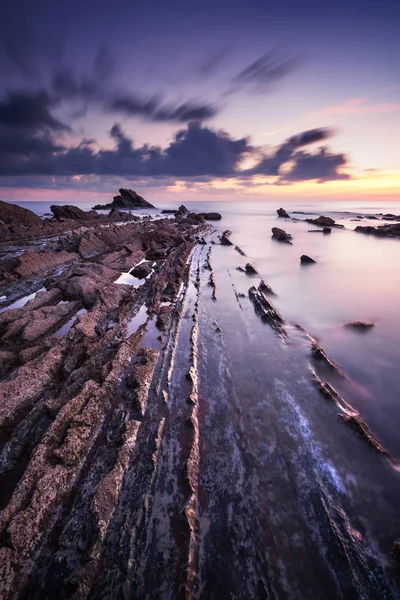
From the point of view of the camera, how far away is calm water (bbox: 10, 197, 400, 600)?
9.66 ft

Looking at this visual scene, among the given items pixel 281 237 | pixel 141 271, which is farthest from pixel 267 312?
pixel 281 237

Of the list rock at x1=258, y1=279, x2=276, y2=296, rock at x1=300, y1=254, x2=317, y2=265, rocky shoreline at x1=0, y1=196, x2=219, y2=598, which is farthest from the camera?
rock at x1=300, y1=254, x2=317, y2=265

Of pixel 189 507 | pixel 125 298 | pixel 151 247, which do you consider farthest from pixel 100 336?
pixel 151 247

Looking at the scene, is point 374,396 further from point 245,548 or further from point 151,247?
point 151,247

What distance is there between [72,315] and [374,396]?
9651 mm

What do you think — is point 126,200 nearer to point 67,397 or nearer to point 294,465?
point 67,397

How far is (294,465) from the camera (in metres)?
4.18

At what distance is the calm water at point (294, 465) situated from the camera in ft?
9.66

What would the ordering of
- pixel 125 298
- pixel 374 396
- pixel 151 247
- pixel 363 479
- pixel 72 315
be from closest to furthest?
pixel 363 479 → pixel 374 396 → pixel 72 315 → pixel 125 298 → pixel 151 247

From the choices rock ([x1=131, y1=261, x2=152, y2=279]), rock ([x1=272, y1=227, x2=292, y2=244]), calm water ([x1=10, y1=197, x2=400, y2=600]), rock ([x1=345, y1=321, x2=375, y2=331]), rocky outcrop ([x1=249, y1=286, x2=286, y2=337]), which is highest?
calm water ([x1=10, y1=197, x2=400, y2=600])

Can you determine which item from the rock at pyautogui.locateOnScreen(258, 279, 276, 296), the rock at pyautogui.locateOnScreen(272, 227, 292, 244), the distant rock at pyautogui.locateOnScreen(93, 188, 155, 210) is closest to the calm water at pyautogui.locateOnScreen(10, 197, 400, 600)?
the rock at pyautogui.locateOnScreen(258, 279, 276, 296)

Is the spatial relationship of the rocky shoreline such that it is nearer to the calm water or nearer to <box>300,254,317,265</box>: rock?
the calm water

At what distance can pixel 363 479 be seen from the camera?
4031 mm

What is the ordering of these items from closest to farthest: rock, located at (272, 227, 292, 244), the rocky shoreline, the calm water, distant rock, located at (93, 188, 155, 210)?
the calm water, the rocky shoreline, rock, located at (272, 227, 292, 244), distant rock, located at (93, 188, 155, 210)
